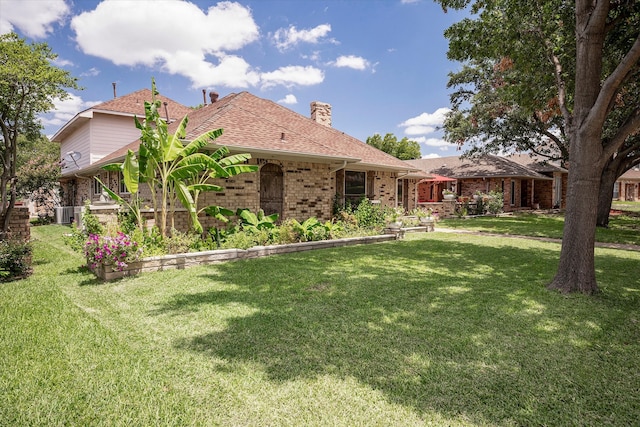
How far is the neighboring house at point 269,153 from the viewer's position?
11.5 meters

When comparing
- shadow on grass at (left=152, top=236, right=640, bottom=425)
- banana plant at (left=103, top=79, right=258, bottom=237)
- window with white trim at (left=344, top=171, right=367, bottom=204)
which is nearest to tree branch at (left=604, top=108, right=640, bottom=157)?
shadow on grass at (left=152, top=236, right=640, bottom=425)

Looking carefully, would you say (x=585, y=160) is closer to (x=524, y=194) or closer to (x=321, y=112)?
(x=321, y=112)

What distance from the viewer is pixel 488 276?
24.9 ft

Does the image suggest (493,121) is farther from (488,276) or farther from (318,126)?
(488,276)

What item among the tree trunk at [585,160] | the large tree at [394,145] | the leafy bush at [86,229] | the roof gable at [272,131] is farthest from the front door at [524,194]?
the leafy bush at [86,229]

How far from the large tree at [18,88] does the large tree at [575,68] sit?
410 inches

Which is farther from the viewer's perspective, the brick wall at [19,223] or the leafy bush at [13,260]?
the brick wall at [19,223]

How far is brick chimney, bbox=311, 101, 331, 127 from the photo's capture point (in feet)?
63.2

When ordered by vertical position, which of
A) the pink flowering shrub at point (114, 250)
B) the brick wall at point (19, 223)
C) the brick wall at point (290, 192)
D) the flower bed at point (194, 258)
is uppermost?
the brick wall at point (290, 192)

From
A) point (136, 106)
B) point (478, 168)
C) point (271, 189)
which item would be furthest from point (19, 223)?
point (478, 168)

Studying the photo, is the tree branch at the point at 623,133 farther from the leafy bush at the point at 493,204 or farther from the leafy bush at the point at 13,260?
the leafy bush at the point at 493,204

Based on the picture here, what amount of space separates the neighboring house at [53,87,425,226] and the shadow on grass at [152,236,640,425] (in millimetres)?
4716

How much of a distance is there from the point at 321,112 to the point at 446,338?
16.9 meters

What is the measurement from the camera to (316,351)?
3.88m
